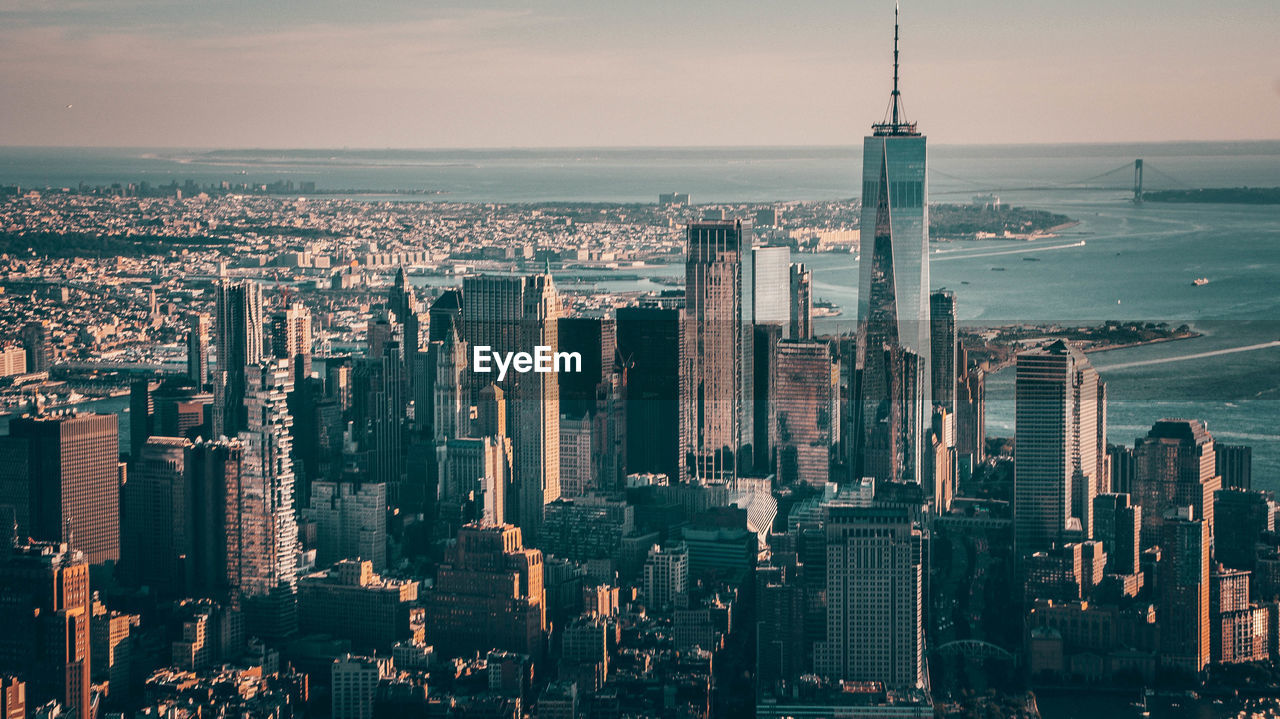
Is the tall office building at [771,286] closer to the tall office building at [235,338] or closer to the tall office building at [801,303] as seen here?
the tall office building at [801,303]

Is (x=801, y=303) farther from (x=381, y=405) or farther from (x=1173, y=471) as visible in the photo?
(x=1173, y=471)

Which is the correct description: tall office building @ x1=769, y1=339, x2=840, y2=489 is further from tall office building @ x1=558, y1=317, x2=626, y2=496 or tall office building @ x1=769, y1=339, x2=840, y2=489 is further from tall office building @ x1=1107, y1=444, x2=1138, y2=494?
tall office building @ x1=1107, y1=444, x2=1138, y2=494

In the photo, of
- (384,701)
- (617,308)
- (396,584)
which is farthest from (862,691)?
(617,308)

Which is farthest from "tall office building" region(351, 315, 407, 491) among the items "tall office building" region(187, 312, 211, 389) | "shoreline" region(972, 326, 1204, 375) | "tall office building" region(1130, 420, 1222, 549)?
"tall office building" region(1130, 420, 1222, 549)

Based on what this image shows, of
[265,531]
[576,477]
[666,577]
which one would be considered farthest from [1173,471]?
[265,531]

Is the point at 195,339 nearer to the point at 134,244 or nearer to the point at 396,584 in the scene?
the point at 134,244
